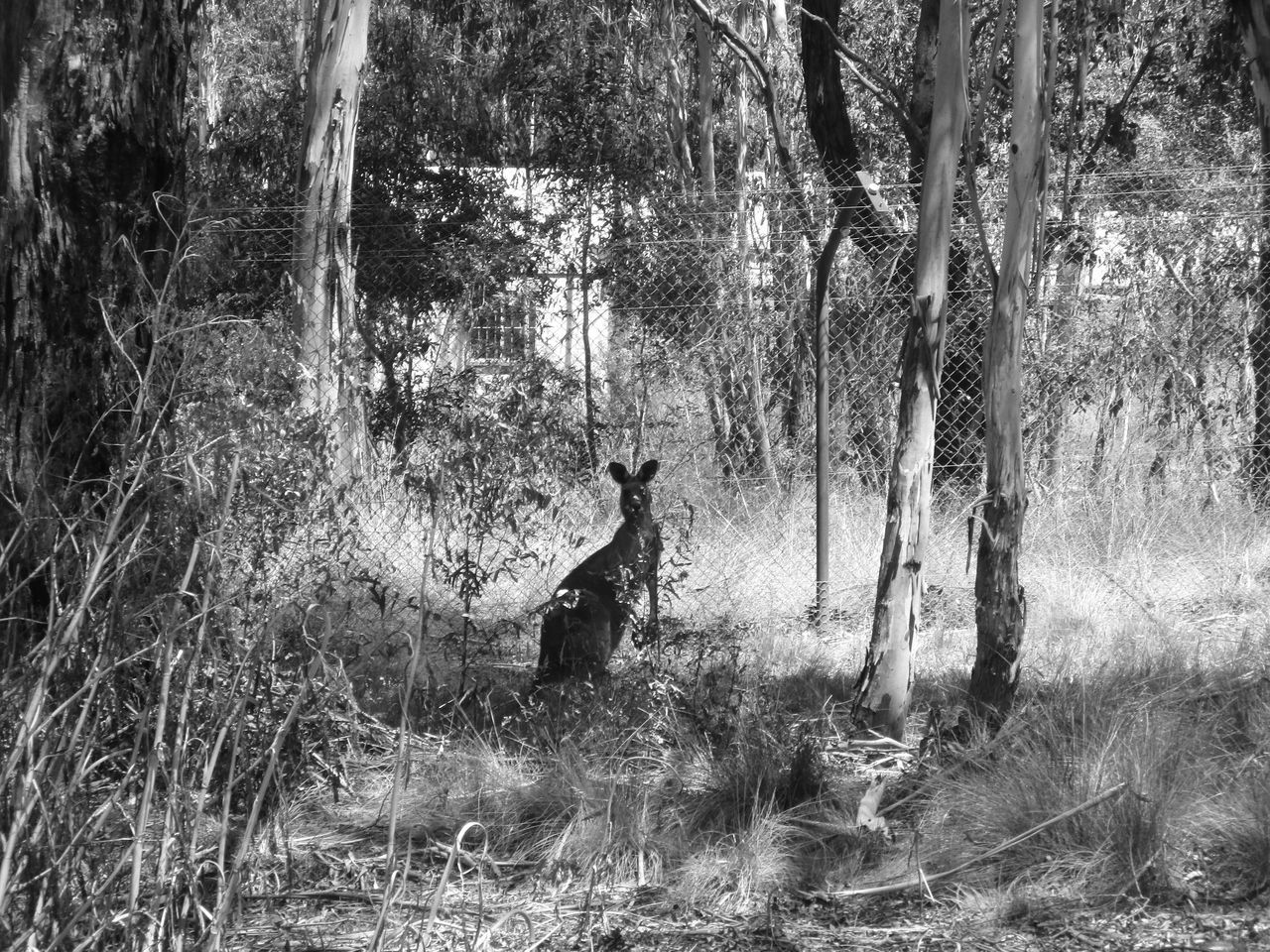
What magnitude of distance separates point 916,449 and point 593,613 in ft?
5.21

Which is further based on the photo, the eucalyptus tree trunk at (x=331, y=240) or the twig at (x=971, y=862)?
the eucalyptus tree trunk at (x=331, y=240)

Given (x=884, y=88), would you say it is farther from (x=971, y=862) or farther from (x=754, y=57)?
(x=971, y=862)

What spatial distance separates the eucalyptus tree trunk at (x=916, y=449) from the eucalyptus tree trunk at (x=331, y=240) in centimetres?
233

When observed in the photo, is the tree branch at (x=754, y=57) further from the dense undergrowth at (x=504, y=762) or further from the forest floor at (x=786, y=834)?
the forest floor at (x=786, y=834)

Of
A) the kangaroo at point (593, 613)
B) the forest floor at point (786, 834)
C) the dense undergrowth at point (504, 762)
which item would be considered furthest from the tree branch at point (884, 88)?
the forest floor at point (786, 834)

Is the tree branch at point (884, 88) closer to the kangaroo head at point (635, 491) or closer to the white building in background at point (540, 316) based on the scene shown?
the white building in background at point (540, 316)

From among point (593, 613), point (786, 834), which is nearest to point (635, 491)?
point (593, 613)

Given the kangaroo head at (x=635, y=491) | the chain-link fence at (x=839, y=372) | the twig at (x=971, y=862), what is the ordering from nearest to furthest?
the twig at (x=971, y=862) < the kangaroo head at (x=635, y=491) < the chain-link fence at (x=839, y=372)

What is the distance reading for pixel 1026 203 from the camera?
4.70 metres

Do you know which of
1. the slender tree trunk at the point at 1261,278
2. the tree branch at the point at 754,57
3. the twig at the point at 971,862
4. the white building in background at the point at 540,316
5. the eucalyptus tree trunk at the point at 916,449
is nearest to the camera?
the twig at the point at 971,862

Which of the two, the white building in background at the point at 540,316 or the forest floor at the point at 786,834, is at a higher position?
the white building in background at the point at 540,316

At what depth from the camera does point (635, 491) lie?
638 centimetres

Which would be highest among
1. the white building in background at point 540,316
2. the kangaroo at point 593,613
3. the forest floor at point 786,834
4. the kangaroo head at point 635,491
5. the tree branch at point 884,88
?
the tree branch at point 884,88

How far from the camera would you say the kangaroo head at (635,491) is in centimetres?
623
